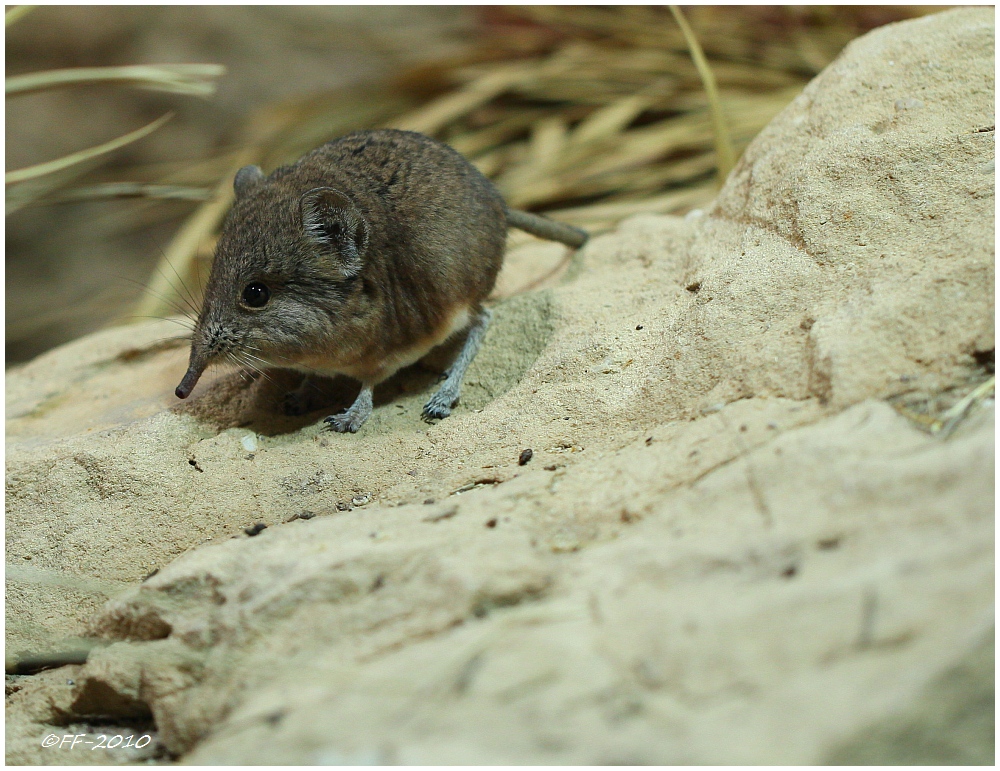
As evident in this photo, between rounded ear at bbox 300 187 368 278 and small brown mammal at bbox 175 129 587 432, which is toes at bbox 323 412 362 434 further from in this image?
rounded ear at bbox 300 187 368 278

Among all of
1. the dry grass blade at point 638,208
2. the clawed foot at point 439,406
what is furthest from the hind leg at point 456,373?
the dry grass blade at point 638,208

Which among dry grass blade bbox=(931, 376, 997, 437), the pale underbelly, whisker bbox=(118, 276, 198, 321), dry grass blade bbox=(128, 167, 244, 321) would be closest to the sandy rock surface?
dry grass blade bbox=(931, 376, 997, 437)

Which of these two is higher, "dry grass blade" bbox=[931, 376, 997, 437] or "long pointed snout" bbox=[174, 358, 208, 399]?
"dry grass blade" bbox=[931, 376, 997, 437]

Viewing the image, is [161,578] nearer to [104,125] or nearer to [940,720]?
[940,720]

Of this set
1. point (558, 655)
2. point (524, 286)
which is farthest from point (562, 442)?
point (524, 286)

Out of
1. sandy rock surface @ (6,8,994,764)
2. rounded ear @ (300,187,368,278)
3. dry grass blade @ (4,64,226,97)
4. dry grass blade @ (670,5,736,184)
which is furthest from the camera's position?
dry grass blade @ (670,5,736,184)

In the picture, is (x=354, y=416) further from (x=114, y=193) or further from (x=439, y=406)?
(x=114, y=193)
